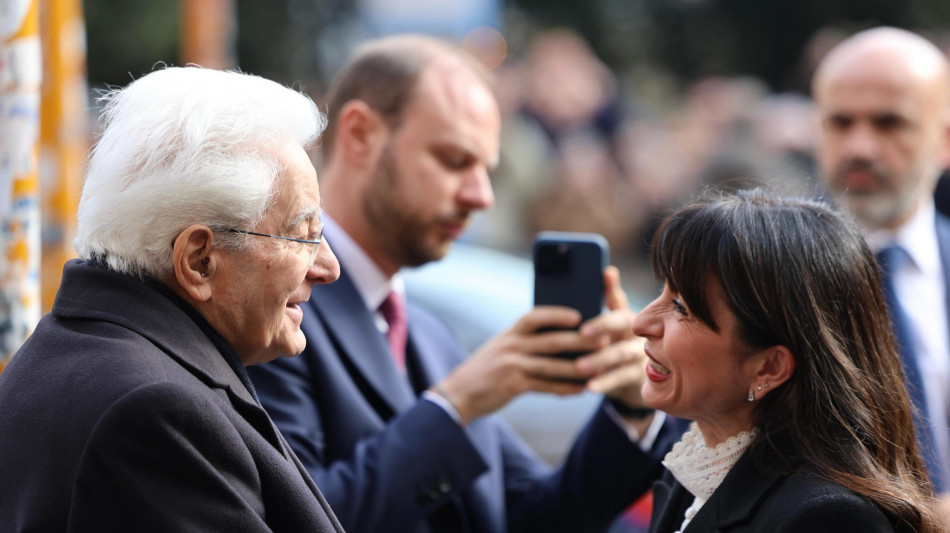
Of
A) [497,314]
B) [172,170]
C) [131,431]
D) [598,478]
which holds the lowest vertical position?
[497,314]

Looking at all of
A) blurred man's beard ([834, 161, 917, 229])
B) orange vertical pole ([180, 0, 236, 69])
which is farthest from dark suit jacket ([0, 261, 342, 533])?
orange vertical pole ([180, 0, 236, 69])

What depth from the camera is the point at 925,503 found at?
2244mm

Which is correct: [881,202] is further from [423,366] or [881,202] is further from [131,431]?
[131,431]

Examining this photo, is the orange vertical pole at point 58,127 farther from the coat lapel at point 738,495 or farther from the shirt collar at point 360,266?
the coat lapel at point 738,495

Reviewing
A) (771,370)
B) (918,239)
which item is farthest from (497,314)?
(771,370)

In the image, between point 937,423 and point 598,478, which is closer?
point 598,478

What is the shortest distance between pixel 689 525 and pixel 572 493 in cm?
98

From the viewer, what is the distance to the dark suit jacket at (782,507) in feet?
6.71

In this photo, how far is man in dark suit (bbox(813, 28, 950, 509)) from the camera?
385cm

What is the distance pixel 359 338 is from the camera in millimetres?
3156

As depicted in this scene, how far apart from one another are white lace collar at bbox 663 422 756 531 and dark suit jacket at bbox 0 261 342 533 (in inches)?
33.3

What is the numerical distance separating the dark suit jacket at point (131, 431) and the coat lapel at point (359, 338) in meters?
1.04

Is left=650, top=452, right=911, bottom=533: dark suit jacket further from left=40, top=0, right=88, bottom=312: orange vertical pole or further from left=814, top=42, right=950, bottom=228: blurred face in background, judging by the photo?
left=40, top=0, right=88, bottom=312: orange vertical pole

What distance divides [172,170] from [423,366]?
155cm
